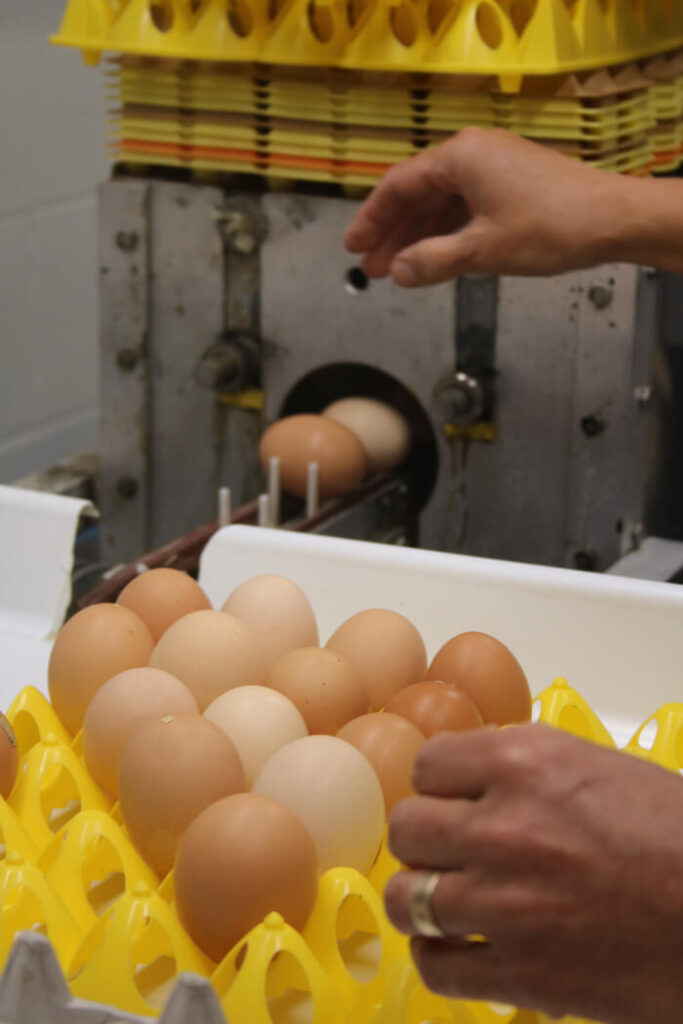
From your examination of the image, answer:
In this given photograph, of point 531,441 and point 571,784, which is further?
point 531,441

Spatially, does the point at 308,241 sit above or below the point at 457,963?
above

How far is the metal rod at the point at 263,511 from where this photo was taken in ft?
5.52

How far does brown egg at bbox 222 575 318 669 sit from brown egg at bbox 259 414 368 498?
56 centimetres

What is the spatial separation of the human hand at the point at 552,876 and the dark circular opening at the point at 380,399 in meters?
1.19

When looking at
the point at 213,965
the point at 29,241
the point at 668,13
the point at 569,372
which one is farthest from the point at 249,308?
the point at 213,965

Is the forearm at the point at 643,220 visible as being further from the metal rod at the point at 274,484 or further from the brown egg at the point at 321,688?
the brown egg at the point at 321,688

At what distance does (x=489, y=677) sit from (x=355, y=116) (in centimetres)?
93

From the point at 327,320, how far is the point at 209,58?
1.22ft

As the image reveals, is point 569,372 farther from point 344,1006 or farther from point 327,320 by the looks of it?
point 344,1006

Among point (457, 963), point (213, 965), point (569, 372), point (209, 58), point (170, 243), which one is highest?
point (209, 58)

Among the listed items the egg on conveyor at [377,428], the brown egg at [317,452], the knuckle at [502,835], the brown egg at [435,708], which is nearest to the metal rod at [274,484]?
the brown egg at [317,452]

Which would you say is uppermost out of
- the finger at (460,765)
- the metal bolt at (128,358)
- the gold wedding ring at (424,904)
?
the finger at (460,765)

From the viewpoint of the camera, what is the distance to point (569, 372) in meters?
1.73

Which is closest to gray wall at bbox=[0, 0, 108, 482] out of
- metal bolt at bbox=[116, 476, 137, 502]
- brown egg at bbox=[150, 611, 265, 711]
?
metal bolt at bbox=[116, 476, 137, 502]
